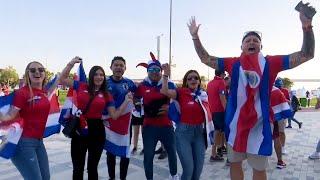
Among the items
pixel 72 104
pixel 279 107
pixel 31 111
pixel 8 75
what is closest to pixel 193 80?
pixel 279 107

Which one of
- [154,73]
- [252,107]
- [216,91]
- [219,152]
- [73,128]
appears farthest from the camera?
[219,152]

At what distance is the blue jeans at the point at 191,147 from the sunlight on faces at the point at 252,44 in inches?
77.7

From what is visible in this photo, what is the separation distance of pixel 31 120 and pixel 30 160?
0.47 meters

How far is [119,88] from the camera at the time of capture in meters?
6.31

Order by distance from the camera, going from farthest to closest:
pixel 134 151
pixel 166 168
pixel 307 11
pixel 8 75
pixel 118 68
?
pixel 8 75 < pixel 134 151 < pixel 166 168 < pixel 118 68 < pixel 307 11

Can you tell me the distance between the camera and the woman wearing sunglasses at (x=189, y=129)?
550 centimetres

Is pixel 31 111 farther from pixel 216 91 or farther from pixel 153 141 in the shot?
pixel 216 91

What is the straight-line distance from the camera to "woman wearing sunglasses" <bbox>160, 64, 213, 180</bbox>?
18.0 ft

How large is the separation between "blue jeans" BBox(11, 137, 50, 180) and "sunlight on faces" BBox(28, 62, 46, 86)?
0.70m


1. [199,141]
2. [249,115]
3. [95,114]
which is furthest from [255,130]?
[95,114]

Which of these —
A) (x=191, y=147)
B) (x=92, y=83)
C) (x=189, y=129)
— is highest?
(x=92, y=83)

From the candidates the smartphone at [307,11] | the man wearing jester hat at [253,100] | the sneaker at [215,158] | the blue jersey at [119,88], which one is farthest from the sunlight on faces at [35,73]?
the sneaker at [215,158]

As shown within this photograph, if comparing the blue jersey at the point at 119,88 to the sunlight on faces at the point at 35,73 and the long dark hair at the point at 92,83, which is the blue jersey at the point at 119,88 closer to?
the long dark hair at the point at 92,83

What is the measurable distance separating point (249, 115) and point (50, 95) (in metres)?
2.63
